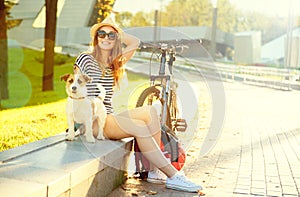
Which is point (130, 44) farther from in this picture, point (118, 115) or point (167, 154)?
point (167, 154)

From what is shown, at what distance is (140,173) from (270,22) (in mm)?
83111

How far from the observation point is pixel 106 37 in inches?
190

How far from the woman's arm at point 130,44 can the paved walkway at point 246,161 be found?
50.2 inches

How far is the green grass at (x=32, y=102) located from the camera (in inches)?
281

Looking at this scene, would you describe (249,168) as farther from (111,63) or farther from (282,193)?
(111,63)

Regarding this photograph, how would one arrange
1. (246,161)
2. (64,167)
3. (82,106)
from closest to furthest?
1. (64,167)
2. (82,106)
3. (246,161)

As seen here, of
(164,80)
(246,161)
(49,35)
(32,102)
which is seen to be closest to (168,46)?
(164,80)

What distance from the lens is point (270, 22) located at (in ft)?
277

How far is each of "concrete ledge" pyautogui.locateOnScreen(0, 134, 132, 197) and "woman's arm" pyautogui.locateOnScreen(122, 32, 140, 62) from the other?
895 millimetres

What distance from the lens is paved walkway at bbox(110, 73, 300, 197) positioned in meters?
4.75

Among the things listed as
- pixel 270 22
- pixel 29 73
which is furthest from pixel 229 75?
pixel 270 22

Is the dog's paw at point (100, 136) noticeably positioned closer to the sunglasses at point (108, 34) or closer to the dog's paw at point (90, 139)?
the dog's paw at point (90, 139)

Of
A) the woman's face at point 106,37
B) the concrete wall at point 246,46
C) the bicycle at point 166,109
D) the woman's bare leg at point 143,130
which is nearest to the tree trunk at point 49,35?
the bicycle at point 166,109

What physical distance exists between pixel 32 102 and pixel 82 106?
10850 millimetres
